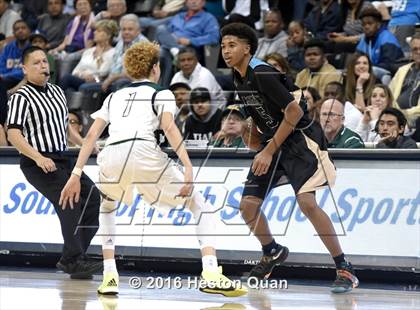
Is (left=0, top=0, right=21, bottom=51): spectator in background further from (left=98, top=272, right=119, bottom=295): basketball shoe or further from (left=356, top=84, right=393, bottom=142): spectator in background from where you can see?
(left=98, top=272, right=119, bottom=295): basketball shoe

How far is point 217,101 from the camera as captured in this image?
14594 millimetres

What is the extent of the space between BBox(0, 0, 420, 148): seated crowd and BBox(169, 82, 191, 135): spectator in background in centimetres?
2

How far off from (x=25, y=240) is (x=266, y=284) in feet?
10.6

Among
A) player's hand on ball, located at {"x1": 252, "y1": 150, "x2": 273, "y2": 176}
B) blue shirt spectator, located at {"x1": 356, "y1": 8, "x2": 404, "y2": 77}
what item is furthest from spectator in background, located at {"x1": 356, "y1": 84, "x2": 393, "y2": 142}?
player's hand on ball, located at {"x1": 252, "y1": 150, "x2": 273, "y2": 176}

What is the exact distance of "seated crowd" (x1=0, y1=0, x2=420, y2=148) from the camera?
506 inches

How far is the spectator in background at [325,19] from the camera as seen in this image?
1565 cm

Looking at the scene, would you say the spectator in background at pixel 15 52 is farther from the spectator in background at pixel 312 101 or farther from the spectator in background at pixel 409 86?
the spectator in background at pixel 409 86

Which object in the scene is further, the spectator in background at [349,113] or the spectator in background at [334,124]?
the spectator in background at [349,113]

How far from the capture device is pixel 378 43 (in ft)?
47.9

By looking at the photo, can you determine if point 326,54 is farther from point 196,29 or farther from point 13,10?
point 13,10

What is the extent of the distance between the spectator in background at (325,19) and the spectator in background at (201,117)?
2465 mm

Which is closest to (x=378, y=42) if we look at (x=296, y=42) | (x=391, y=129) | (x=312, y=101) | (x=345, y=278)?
(x=296, y=42)

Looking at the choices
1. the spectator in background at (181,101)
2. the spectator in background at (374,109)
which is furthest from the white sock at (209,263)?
the spectator in background at (181,101)

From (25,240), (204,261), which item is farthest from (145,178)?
(25,240)
